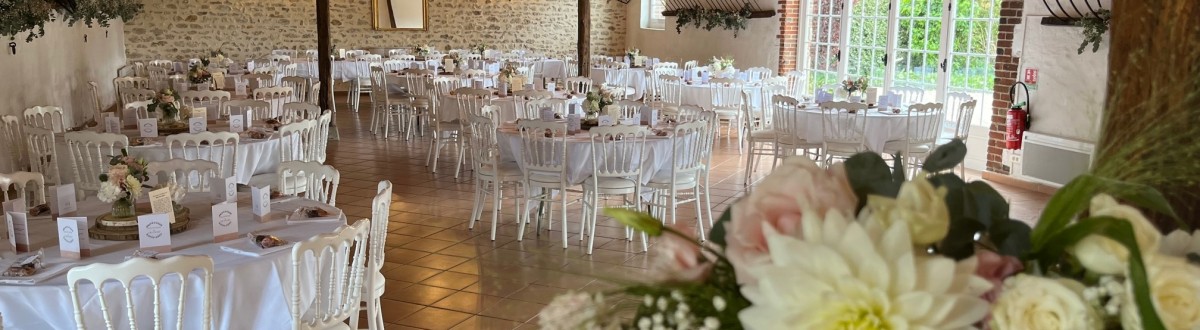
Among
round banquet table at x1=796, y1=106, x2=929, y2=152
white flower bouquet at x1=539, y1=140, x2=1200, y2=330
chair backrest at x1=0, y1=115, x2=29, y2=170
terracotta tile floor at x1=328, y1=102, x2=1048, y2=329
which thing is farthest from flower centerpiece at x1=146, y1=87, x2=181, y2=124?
white flower bouquet at x1=539, y1=140, x2=1200, y2=330

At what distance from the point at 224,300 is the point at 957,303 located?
8.96 feet

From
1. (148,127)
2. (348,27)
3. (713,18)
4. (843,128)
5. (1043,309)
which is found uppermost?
(713,18)

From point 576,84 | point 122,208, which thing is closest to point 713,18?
point 576,84

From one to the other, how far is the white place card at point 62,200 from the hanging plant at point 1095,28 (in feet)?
21.4

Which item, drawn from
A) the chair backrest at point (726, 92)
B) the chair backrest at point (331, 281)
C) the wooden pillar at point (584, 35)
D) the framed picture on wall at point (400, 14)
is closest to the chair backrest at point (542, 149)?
the chair backrest at point (331, 281)

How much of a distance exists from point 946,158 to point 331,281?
2606 mm

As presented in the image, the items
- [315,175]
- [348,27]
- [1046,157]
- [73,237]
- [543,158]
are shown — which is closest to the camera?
[73,237]

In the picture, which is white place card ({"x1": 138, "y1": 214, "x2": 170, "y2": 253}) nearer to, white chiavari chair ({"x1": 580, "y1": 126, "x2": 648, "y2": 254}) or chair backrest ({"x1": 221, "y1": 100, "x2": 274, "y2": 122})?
white chiavari chair ({"x1": 580, "y1": 126, "x2": 648, "y2": 254})

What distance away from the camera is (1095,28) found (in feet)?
23.8

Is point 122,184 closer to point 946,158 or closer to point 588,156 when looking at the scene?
point 588,156

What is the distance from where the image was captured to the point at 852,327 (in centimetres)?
73

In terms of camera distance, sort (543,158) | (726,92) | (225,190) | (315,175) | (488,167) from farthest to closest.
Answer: (726,92), (488,167), (543,158), (315,175), (225,190)

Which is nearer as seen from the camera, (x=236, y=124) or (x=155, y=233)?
(x=155, y=233)

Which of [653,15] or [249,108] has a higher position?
[653,15]
